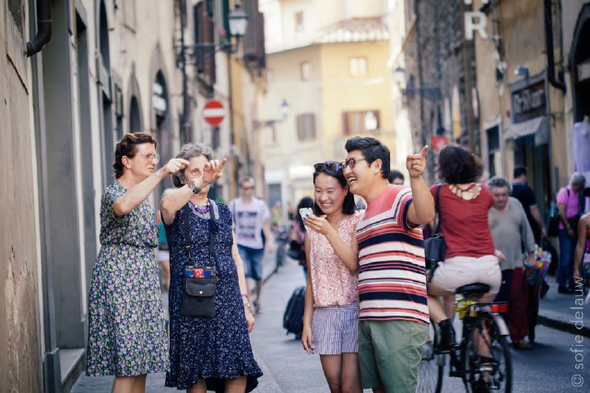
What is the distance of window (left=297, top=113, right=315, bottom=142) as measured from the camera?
5772cm

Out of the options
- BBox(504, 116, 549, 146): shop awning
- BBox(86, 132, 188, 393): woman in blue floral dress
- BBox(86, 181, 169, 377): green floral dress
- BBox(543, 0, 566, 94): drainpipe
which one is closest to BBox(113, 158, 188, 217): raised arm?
BBox(86, 132, 188, 393): woman in blue floral dress

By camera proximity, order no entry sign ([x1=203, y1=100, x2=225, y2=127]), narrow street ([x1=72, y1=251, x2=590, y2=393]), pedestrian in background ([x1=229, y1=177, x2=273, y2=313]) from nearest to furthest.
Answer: narrow street ([x1=72, y1=251, x2=590, y2=393]), pedestrian in background ([x1=229, y1=177, x2=273, y2=313]), no entry sign ([x1=203, y1=100, x2=225, y2=127])

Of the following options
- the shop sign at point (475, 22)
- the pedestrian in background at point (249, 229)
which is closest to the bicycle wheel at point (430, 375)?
the pedestrian in background at point (249, 229)

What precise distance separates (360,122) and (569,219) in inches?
1673

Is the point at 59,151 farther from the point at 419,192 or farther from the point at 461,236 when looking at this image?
the point at 419,192

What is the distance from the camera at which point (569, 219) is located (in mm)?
14875

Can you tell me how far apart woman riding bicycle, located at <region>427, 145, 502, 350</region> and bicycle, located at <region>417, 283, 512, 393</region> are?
0.28 ft

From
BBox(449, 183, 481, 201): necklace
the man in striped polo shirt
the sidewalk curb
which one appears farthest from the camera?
the sidewalk curb

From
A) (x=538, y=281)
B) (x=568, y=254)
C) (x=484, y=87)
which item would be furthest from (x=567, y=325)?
(x=484, y=87)

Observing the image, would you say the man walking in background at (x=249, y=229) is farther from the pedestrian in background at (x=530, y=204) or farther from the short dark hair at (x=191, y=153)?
the short dark hair at (x=191, y=153)

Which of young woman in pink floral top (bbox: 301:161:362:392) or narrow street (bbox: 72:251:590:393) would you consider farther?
narrow street (bbox: 72:251:590:393)

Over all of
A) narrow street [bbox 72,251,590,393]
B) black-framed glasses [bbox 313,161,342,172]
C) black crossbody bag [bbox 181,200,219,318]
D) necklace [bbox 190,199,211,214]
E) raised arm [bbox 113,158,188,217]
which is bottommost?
narrow street [bbox 72,251,590,393]

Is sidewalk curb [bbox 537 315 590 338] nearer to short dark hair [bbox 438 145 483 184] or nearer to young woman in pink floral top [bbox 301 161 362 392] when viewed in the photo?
short dark hair [bbox 438 145 483 184]

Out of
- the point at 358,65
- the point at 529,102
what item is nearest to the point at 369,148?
the point at 529,102
